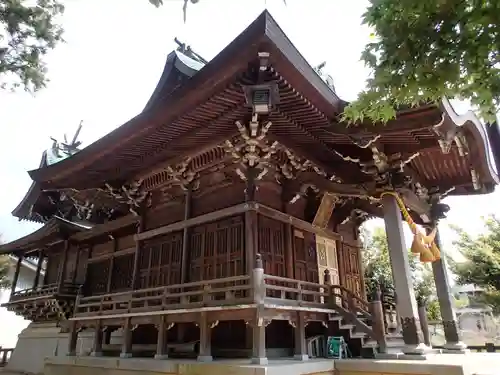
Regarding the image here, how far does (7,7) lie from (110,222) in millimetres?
7320

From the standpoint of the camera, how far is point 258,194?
860 centimetres

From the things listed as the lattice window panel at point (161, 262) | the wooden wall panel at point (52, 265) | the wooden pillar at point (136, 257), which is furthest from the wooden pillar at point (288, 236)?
the wooden wall panel at point (52, 265)

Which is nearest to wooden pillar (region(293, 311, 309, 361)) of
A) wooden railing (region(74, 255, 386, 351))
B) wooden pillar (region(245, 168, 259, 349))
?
wooden railing (region(74, 255, 386, 351))

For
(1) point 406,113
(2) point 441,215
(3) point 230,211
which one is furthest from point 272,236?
(2) point 441,215

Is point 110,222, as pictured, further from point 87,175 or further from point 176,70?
point 176,70

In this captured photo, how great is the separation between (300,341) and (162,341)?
10.1ft

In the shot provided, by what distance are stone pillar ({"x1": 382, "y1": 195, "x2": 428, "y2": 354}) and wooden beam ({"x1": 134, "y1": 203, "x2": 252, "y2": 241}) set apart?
3.08 meters

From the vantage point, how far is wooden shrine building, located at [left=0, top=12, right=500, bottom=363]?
6.72 meters

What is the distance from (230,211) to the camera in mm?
8539

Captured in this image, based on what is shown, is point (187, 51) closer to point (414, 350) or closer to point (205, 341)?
point (205, 341)

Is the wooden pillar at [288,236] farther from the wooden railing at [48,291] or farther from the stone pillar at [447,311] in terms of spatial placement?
the wooden railing at [48,291]

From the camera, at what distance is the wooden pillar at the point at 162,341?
8031 mm

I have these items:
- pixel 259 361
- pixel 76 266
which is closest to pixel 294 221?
pixel 259 361

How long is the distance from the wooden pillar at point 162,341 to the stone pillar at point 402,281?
16.4 ft
